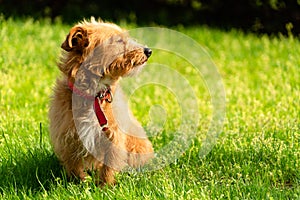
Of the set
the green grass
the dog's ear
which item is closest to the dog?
the dog's ear

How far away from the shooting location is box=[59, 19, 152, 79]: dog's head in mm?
4340

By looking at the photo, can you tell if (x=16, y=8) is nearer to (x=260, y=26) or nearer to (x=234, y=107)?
(x=260, y=26)

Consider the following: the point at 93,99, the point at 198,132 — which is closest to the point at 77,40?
the point at 93,99

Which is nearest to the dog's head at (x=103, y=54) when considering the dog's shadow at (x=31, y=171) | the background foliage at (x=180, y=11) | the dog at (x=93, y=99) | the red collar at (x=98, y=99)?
the dog at (x=93, y=99)

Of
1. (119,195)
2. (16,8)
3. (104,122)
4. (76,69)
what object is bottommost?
(119,195)

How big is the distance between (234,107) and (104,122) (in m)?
2.51

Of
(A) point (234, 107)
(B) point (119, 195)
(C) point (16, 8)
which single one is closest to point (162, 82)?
(A) point (234, 107)

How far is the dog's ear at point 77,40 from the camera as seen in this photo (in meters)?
4.25

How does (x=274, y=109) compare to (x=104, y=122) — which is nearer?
(x=104, y=122)

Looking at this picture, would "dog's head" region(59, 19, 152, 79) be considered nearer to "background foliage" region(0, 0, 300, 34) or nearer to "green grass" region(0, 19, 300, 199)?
"green grass" region(0, 19, 300, 199)

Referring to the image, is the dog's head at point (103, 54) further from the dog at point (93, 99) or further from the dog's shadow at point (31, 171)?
the dog's shadow at point (31, 171)

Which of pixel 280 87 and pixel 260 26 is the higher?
pixel 260 26

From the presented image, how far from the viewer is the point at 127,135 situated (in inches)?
187

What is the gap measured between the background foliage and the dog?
6600 millimetres
